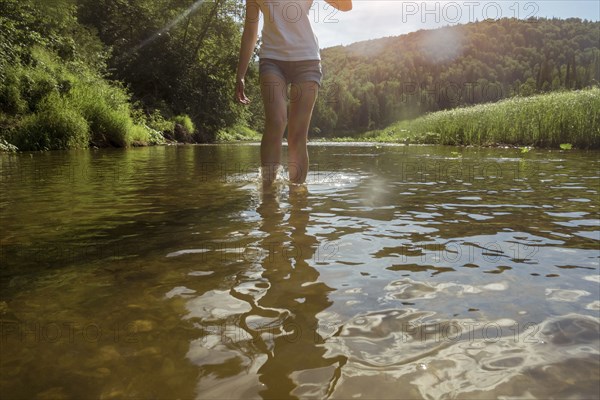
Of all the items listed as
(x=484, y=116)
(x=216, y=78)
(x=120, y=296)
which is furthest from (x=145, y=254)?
(x=216, y=78)

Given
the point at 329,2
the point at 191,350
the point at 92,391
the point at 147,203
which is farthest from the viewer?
the point at 329,2

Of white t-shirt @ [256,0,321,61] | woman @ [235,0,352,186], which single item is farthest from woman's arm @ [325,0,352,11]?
white t-shirt @ [256,0,321,61]

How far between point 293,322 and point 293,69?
3.15 m

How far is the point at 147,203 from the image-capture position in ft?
10.6

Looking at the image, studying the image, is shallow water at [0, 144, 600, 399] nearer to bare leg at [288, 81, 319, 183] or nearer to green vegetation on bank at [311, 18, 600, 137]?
bare leg at [288, 81, 319, 183]

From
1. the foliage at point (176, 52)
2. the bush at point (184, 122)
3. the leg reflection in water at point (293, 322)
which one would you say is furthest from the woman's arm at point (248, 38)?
the foliage at point (176, 52)

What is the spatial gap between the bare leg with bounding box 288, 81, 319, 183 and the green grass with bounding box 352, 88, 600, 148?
9.88m

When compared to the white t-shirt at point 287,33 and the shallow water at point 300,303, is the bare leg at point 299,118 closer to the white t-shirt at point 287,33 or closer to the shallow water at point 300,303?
the white t-shirt at point 287,33

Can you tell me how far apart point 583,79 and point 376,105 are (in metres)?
45.5

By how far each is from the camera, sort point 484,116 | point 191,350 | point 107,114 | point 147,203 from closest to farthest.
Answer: point 191,350
point 147,203
point 107,114
point 484,116

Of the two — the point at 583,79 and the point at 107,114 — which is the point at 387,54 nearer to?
the point at 583,79

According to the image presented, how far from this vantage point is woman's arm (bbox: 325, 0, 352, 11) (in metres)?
4.15

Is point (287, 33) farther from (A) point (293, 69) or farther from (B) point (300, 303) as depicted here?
(B) point (300, 303)

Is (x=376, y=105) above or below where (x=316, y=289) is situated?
above
